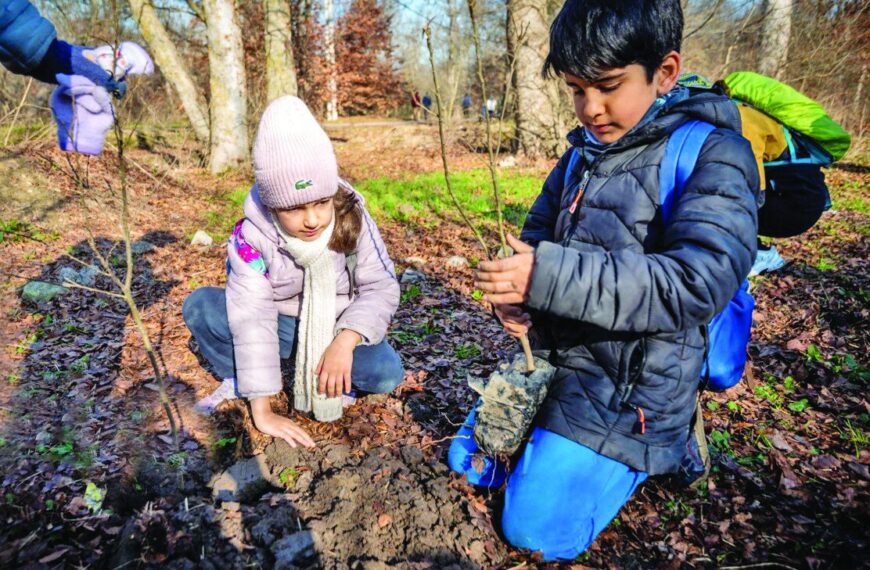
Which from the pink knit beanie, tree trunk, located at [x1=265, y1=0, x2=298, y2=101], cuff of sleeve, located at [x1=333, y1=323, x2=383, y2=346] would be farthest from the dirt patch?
tree trunk, located at [x1=265, y1=0, x2=298, y2=101]

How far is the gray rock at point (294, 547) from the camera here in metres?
1.88

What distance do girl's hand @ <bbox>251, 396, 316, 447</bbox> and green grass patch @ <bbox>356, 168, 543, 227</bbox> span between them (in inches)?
164

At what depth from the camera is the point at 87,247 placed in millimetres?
Result: 5094

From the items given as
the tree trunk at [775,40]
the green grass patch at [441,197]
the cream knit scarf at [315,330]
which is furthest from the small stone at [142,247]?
the tree trunk at [775,40]

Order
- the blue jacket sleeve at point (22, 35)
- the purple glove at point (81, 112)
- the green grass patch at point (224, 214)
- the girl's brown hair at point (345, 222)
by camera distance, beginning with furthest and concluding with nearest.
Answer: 1. the green grass patch at point (224, 214)
2. the purple glove at point (81, 112)
3. the blue jacket sleeve at point (22, 35)
4. the girl's brown hair at point (345, 222)

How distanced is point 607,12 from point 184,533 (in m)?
2.50

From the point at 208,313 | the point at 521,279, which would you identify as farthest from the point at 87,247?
the point at 521,279

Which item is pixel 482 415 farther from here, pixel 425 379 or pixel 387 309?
pixel 425 379

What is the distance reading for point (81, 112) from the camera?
353 centimetres

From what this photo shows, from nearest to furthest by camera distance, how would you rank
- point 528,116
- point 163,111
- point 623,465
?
point 623,465, point 528,116, point 163,111

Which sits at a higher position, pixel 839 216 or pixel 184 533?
pixel 839 216

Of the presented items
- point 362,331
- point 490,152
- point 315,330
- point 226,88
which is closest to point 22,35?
point 315,330

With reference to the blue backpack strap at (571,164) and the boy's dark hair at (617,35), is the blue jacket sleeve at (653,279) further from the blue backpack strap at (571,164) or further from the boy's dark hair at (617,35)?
the blue backpack strap at (571,164)

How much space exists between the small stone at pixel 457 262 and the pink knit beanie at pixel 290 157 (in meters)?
3.13
